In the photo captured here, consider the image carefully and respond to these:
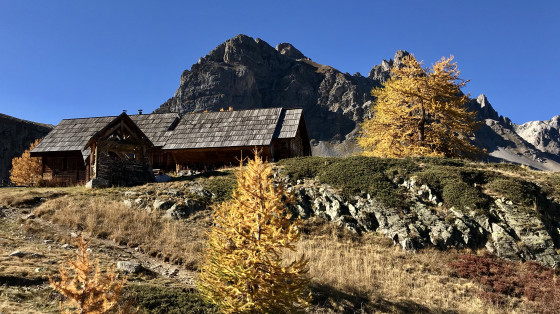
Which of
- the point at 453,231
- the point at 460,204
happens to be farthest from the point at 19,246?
the point at 460,204

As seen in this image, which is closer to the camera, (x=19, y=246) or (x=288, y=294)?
(x=288, y=294)

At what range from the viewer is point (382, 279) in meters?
14.3

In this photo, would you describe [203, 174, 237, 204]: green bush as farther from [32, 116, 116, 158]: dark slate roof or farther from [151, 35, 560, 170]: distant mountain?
[151, 35, 560, 170]: distant mountain

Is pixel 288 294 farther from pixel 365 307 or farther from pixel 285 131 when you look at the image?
pixel 285 131

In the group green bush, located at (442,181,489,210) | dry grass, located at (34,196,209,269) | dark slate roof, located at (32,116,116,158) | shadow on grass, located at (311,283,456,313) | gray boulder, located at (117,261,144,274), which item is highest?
dark slate roof, located at (32,116,116,158)

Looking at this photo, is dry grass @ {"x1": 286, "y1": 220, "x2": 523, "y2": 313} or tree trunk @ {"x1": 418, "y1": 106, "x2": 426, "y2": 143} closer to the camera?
dry grass @ {"x1": 286, "y1": 220, "x2": 523, "y2": 313}

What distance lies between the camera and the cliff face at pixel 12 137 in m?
93.9

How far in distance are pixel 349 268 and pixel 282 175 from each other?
10045 millimetres

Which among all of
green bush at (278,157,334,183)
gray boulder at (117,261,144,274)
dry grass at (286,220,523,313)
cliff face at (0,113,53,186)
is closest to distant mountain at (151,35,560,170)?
cliff face at (0,113,53,186)

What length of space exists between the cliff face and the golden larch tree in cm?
9592

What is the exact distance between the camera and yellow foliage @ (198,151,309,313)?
9.12 m

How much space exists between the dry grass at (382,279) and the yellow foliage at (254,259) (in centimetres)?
336

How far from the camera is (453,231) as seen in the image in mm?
17828

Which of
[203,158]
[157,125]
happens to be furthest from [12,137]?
[203,158]
